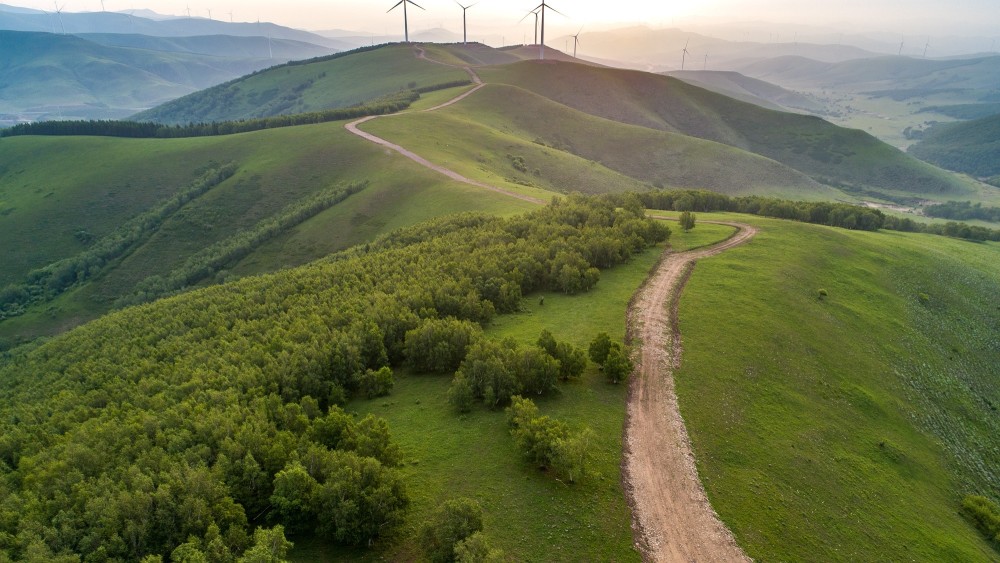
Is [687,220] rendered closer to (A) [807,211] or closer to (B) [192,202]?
(A) [807,211]

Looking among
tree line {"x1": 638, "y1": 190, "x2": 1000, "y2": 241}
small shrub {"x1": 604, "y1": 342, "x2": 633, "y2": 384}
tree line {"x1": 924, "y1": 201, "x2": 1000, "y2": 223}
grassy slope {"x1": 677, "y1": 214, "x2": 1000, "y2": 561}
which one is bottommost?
tree line {"x1": 924, "y1": 201, "x2": 1000, "y2": 223}

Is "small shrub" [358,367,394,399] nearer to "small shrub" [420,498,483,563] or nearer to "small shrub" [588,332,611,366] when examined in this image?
"small shrub" [588,332,611,366]

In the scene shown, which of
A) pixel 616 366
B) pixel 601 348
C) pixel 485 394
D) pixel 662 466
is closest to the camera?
pixel 662 466

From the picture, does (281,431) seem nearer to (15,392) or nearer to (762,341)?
(762,341)

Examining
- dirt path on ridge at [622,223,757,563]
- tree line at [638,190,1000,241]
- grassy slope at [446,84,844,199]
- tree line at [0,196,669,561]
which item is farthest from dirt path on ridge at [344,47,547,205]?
dirt path on ridge at [622,223,757,563]

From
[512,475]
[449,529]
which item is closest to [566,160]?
[512,475]

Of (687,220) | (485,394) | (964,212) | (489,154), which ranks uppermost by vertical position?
(489,154)
